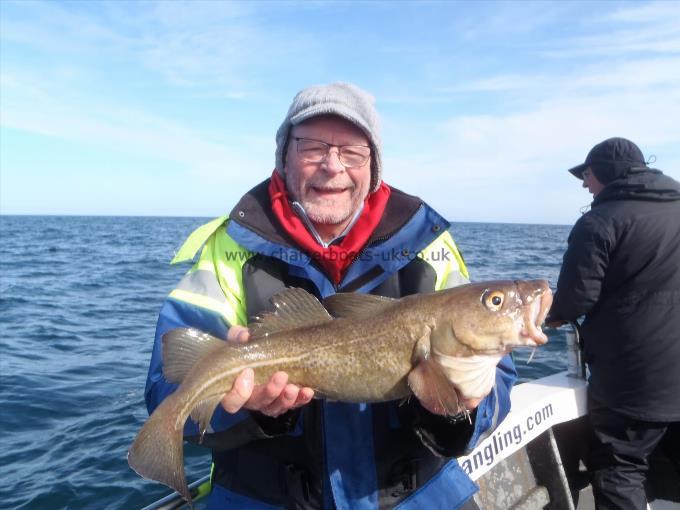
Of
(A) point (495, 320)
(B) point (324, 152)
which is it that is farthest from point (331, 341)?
(B) point (324, 152)

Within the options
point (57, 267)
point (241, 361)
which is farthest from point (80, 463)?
point (57, 267)

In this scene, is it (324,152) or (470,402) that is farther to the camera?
(324,152)

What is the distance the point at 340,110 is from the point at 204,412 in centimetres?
193

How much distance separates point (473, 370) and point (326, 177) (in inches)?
58.0

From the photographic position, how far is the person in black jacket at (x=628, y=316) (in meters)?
4.73

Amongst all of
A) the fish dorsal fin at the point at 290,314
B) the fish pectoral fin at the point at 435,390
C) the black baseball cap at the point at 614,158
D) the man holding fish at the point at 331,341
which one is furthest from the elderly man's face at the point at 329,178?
the black baseball cap at the point at 614,158

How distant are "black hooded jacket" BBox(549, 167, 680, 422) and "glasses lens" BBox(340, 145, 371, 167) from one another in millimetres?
2684

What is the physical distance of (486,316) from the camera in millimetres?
2705

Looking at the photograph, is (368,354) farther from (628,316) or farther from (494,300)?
(628,316)

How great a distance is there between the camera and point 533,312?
8.87ft

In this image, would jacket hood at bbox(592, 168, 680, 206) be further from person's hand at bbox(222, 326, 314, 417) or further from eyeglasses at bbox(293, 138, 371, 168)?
person's hand at bbox(222, 326, 314, 417)

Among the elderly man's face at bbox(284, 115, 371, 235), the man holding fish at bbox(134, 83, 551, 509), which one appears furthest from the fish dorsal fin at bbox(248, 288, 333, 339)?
the elderly man's face at bbox(284, 115, 371, 235)

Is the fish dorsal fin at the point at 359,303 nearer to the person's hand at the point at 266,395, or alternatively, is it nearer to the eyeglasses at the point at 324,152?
the person's hand at the point at 266,395

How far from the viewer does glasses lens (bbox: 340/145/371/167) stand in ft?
11.2
